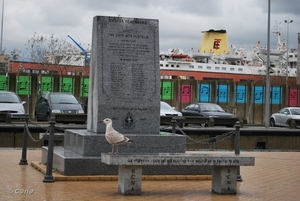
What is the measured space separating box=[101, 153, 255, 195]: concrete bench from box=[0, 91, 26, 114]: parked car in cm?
1824

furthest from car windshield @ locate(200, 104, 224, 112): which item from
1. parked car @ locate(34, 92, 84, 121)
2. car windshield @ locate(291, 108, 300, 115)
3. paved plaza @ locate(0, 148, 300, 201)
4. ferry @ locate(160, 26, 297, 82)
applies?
ferry @ locate(160, 26, 297, 82)

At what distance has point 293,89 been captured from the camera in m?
53.0

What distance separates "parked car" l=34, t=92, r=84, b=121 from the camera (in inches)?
1235

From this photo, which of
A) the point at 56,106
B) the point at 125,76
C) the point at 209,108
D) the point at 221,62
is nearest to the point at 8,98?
the point at 56,106

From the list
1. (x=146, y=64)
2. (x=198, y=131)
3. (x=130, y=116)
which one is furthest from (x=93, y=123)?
(x=198, y=131)

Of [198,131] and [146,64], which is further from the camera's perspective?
[198,131]

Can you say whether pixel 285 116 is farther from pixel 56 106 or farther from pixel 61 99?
pixel 56 106

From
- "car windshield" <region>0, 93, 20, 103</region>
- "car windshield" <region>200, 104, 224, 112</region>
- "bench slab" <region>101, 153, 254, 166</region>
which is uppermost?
"car windshield" <region>0, 93, 20, 103</region>

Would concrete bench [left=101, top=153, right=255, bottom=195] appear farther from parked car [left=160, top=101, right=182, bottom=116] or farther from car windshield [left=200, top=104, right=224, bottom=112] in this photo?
car windshield [left=200, top=104, right=224, bottom=112]

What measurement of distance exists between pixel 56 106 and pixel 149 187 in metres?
19.7

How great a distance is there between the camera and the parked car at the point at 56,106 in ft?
103

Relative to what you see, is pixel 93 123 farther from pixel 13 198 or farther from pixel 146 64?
pixel 13 198

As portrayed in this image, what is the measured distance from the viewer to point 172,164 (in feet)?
37.5

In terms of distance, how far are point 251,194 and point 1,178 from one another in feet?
15.9
